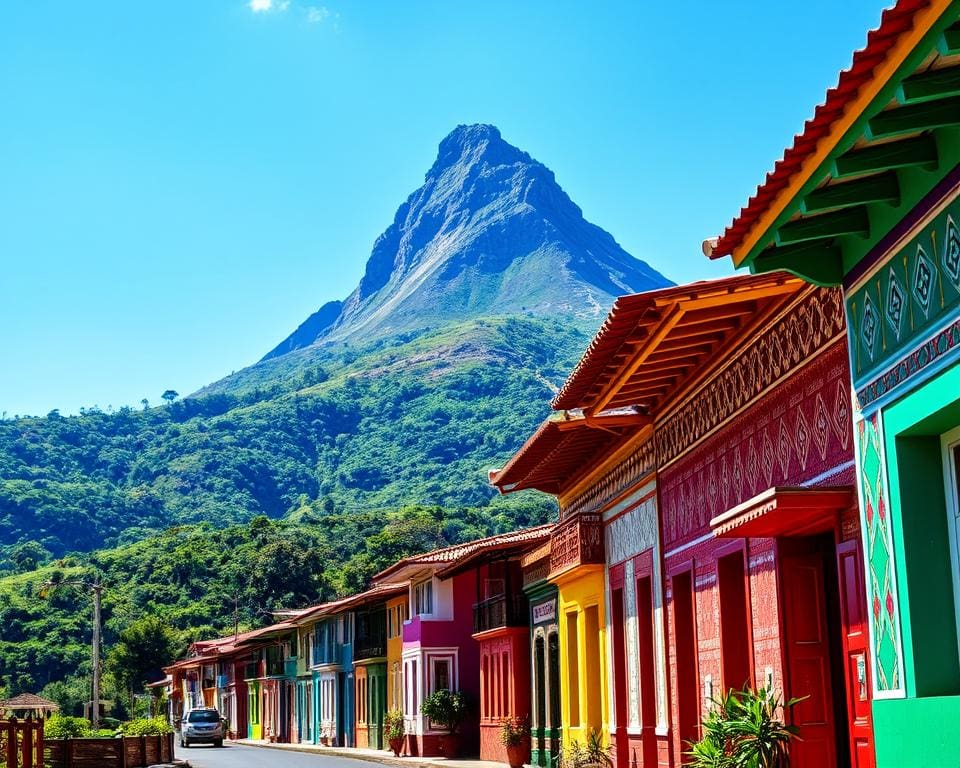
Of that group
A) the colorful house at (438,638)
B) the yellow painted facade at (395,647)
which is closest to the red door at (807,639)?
the colorful house at (438,638)

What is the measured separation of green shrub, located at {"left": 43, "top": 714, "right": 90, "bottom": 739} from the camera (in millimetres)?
31094

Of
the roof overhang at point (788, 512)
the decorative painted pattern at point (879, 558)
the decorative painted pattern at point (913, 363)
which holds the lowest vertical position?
the decorative painted pattern at point (879, 558)

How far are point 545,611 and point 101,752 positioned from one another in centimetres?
925

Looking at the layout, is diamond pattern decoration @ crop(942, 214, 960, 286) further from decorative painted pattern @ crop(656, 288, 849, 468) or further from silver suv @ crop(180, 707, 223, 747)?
silver suv @ crop(180, 707, 223, 747)

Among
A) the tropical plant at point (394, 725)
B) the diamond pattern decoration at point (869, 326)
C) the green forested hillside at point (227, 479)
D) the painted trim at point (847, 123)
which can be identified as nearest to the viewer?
the painted trim at point (847, 123)

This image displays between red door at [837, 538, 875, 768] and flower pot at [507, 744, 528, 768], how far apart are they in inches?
765

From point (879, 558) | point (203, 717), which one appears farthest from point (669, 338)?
Result: point (203, 717)

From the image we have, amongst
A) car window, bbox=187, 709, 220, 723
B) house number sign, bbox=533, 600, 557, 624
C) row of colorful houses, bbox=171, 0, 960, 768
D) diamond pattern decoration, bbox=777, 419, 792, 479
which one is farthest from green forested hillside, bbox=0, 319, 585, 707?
diamond pattern decoration, bbox=777, 419, 792, 479

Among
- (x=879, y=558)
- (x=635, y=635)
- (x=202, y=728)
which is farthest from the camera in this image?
(x=202, y=728)

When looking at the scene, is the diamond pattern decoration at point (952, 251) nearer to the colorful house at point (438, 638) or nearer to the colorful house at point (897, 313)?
the colorful house at point (897, 313)

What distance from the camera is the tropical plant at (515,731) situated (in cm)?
2970

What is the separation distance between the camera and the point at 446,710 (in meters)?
38.3

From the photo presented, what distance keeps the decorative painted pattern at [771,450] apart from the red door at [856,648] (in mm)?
669

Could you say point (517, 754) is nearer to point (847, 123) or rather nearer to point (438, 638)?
point (438, 638)
